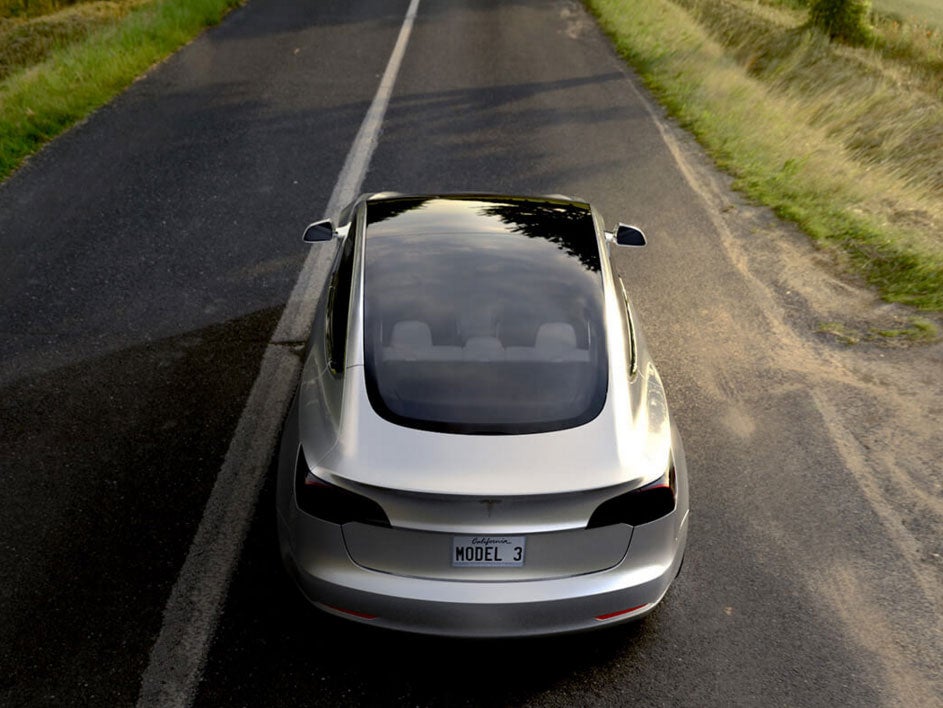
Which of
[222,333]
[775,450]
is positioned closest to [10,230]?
[222,333]

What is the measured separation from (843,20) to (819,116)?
7.64 m

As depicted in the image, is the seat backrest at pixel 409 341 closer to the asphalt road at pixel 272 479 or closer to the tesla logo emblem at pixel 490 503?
the tesla logo emblem at pixel 490 503

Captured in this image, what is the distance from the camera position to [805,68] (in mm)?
15992

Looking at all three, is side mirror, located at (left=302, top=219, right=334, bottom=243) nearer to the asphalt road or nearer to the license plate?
the asphalt road

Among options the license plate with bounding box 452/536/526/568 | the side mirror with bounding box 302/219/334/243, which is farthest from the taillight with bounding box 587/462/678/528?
the side mirror with bounding box 302/219/334/243

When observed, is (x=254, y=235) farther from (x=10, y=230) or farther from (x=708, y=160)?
(x=708, y=160)

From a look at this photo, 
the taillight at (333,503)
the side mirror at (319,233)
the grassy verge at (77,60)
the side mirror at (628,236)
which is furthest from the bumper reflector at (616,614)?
the grassy verge at (77,60)

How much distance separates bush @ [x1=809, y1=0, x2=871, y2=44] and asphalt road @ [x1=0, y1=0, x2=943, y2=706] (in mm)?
10018

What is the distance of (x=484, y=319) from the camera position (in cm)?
396

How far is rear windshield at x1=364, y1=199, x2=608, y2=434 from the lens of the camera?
359 centimetres

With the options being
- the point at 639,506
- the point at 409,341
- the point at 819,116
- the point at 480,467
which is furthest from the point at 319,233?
the point at 819,116

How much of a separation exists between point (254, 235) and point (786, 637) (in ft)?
18.9

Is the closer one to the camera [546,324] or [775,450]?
[546,324]

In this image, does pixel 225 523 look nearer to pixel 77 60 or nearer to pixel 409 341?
pixel 409 341
